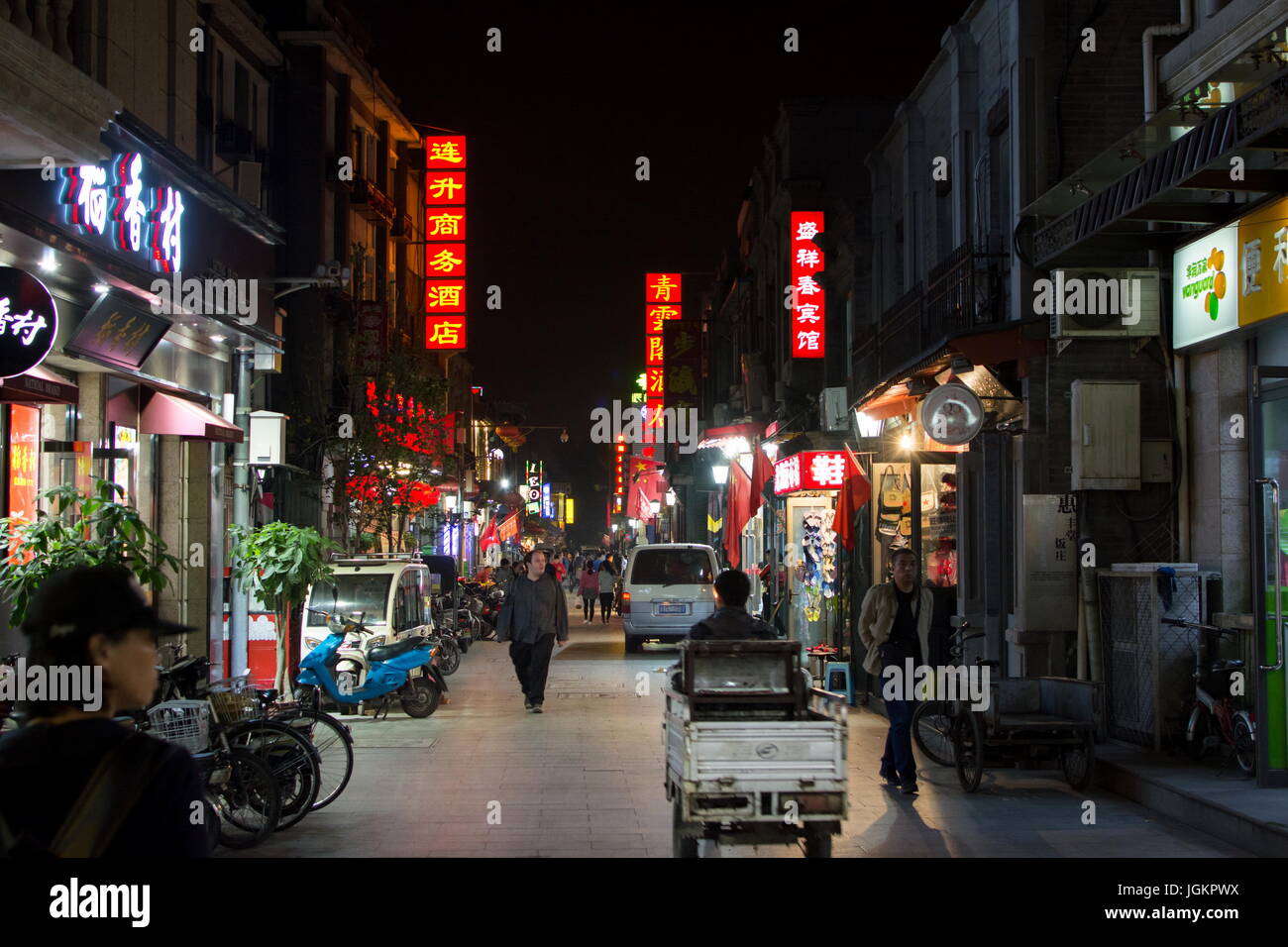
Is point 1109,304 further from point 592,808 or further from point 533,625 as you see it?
point 533,625

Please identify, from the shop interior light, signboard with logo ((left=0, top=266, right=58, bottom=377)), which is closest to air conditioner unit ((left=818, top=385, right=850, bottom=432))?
the shop interior light

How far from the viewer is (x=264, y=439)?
18.2 meters

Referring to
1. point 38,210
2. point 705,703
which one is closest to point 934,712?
point 705,703

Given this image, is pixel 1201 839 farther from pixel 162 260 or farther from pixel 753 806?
pixel 162 260

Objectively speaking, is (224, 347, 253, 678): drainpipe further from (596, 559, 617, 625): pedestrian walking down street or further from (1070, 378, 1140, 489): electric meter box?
(596, 559, 617, 625): pedestrian walking down street

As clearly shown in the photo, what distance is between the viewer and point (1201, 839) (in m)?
9.11

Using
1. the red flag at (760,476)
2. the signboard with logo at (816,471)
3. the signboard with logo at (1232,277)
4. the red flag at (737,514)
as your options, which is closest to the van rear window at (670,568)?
the red flag at (737,514)

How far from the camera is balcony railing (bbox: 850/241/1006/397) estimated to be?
49.1 ft

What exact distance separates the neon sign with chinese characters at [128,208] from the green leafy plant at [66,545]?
3.23 meters

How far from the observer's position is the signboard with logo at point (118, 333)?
42.0 ft

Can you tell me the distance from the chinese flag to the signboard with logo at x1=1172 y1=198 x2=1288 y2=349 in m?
5.24

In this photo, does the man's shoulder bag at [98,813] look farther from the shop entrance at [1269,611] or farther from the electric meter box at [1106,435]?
the electric meter box at [1106,435]

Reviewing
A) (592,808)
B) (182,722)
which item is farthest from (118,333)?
(592,808)
